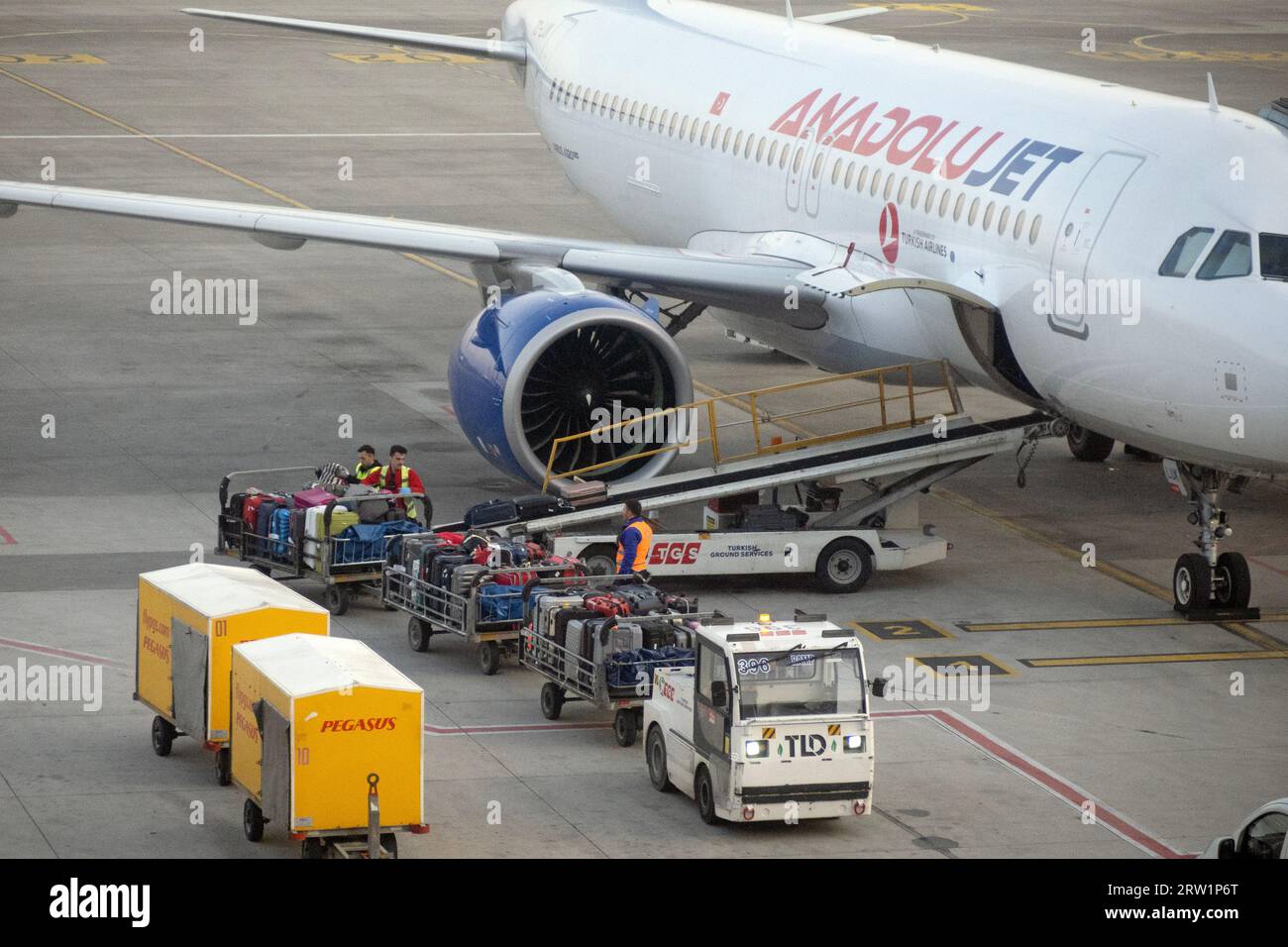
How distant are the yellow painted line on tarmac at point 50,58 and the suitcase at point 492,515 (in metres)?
47.8

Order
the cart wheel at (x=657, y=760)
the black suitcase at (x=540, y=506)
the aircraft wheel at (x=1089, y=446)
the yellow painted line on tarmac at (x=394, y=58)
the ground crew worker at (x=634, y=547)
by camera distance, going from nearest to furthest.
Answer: the cart wheel at (x=657, y=760), the ground crew worker at (x=634, y=547), the black suitcase at (x=540, y=506), the aircraft wheel at (x=1089, y=446), the yellow painted line on tarmac at (x=394, y=58)

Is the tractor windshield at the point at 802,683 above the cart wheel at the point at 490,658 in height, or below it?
above

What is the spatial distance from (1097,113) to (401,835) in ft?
38.6

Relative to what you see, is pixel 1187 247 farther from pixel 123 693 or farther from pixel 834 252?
pixel 123 693

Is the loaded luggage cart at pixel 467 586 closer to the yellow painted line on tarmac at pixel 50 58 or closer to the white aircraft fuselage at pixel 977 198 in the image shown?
the white aircraft fuselage at pixel 977 198

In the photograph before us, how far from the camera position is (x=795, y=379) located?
113 feet

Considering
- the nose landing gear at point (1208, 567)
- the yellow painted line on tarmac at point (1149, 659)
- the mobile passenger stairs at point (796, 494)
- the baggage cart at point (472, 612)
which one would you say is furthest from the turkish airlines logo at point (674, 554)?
the nose landing gear at point (1208, 567)

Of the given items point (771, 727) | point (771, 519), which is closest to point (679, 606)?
point (771, 727)

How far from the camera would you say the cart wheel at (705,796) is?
17358 millimetres

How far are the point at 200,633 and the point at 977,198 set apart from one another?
1032cm

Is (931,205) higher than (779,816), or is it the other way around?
(931,205)

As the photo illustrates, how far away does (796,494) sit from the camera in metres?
26.2
